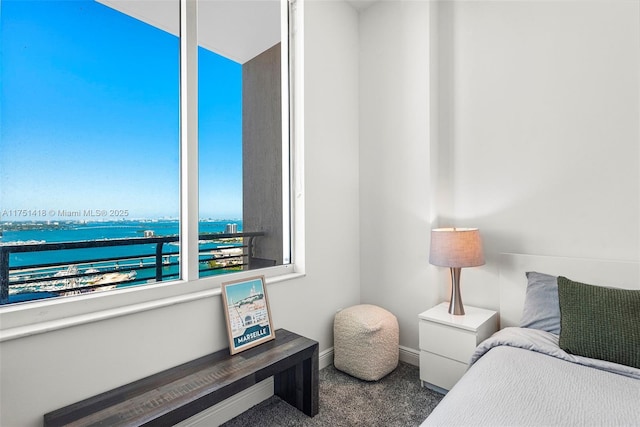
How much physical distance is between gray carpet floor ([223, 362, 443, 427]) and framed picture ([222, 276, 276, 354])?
439mm

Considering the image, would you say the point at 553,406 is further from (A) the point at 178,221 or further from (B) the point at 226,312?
(A) the point at 178,221

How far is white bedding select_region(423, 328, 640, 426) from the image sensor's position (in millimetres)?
1118

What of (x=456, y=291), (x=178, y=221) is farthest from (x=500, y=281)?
(x=178, y=221)

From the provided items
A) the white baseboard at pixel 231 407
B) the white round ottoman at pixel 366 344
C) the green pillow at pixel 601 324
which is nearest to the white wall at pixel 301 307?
the white round ottoman at pixel 366 344

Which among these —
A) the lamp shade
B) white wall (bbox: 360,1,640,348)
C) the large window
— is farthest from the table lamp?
the large window

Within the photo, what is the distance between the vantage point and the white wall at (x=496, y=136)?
1965 millimetres

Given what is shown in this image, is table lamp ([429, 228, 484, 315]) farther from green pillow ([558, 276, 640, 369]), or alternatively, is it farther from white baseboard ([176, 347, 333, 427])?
white baseboard ([176, 347, 333, 427])

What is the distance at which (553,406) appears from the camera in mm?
1189

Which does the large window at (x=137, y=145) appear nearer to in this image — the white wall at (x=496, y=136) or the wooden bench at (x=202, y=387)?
the wooden bench at (x=202, y=387)

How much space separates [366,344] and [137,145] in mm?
1937

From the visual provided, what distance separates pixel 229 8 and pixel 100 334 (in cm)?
230

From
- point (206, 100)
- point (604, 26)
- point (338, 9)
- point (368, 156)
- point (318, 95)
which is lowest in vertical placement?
point (368, 156)

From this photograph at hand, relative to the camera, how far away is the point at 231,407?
192 cm

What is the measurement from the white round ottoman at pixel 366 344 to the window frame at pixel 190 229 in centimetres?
54
